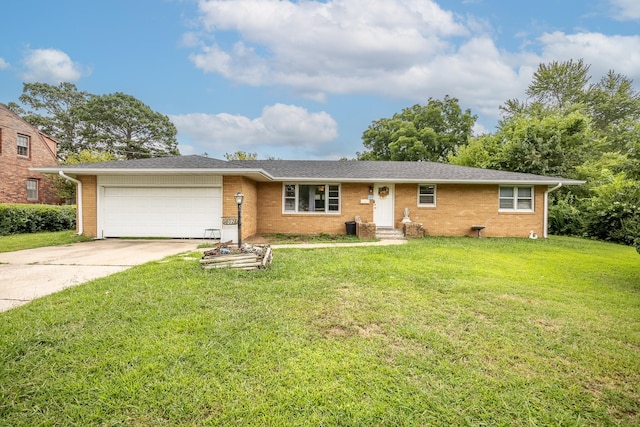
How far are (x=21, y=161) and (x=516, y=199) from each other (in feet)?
90.1

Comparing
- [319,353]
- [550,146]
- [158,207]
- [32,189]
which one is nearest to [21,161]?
[32,189]

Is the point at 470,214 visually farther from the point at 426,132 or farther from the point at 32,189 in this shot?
the point at 32,189

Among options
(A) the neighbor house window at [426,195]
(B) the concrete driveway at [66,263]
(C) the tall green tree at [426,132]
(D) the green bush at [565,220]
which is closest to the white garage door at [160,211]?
(B) the concrete driveway at [66,263]

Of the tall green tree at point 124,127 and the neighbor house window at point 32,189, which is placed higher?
the tall green tree at point 124,127

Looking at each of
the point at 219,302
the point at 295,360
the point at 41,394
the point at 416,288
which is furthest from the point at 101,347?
the point at 416,288

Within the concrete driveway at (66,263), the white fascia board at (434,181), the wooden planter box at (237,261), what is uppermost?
the white fascia board at (434,181)

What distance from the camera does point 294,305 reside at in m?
4.05

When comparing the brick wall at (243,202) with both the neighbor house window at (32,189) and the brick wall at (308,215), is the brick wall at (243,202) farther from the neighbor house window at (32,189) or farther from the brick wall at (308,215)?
the neighbor house window at (32,189)

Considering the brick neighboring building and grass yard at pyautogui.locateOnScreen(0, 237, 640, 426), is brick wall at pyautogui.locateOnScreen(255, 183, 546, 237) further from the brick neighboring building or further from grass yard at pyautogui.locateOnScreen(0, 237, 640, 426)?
the brick neighboring building

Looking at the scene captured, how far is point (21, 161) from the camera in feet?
59.6

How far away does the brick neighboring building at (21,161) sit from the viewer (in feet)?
56.5

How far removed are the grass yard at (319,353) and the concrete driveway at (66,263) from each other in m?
0.65

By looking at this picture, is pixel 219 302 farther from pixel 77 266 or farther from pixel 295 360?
pixel 77 266

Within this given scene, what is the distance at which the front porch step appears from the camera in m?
11.8
